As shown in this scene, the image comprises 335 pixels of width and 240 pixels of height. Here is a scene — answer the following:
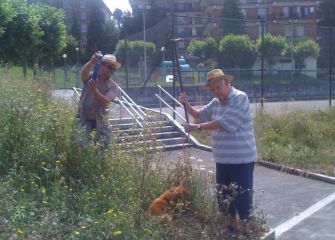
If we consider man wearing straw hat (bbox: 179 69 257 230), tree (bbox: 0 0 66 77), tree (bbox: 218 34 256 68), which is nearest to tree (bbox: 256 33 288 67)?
tree (bbox: 218 34 256 68)

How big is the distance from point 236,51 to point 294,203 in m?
13.2

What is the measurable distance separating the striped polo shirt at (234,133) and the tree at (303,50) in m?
18.3

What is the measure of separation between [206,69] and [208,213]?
54.4ft

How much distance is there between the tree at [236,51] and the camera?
21797 mm

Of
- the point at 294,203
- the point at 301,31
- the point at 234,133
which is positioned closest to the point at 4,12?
the point at 294,203

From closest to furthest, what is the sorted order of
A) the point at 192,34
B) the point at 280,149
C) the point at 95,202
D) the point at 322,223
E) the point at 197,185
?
1. the point at 95,202
2. the point at 197,185
3. the point at 322,223
4. the point at 280,149
5. the point at 192,34

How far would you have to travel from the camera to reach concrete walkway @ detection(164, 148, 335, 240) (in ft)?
26.3

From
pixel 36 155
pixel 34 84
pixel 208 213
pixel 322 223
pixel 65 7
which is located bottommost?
pixel 322 223

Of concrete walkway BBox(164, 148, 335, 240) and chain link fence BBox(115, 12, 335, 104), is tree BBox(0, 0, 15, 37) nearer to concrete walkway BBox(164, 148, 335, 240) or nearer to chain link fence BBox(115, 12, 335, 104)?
chain link fence BBox(115, 12, 335, 104)

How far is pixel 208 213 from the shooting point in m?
6.59

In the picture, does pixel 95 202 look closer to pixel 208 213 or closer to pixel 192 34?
pixel 208 213

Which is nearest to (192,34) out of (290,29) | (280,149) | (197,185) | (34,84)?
(290,29)

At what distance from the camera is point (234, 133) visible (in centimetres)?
661

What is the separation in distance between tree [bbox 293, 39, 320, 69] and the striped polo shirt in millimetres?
18291
